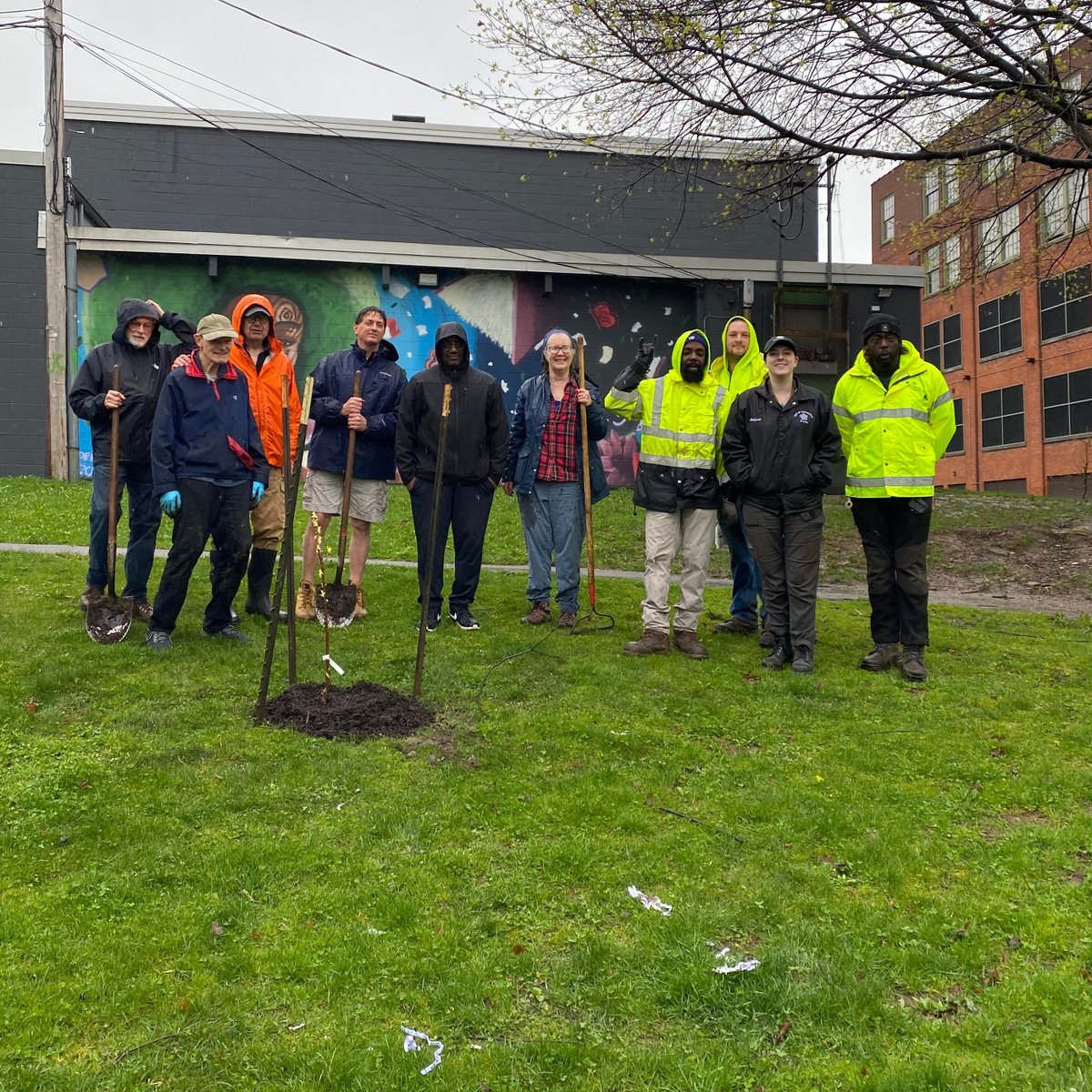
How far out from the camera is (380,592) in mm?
8203

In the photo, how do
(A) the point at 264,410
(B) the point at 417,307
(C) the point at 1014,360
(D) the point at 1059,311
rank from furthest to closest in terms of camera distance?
(C) the point at 1014,360
(D) the point at 1059,311
(B) the point at 417,307
(A) the point at 264,410

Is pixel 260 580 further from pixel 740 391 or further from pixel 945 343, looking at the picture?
pixel 945 343

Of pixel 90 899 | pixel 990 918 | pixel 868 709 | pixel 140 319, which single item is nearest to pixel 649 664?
pixel 868 709

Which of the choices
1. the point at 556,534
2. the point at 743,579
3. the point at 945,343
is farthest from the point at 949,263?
the point at 945,343

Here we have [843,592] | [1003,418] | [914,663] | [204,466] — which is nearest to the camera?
[204,466]

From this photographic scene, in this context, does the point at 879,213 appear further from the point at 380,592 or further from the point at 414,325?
the point at 380,592

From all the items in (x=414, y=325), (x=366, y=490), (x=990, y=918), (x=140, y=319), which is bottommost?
(x=990, y=918)

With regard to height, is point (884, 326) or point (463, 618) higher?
point (884, 326)

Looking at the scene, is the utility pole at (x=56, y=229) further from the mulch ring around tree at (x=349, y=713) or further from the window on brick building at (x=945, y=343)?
the window on brick building at (x=945, y=343)

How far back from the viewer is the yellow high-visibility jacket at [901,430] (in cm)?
632

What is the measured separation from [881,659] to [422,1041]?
470cm

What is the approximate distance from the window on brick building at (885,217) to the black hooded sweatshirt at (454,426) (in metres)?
35.4

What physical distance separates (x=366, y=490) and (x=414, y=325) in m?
Result: 10.8

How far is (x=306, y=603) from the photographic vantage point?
716cm
